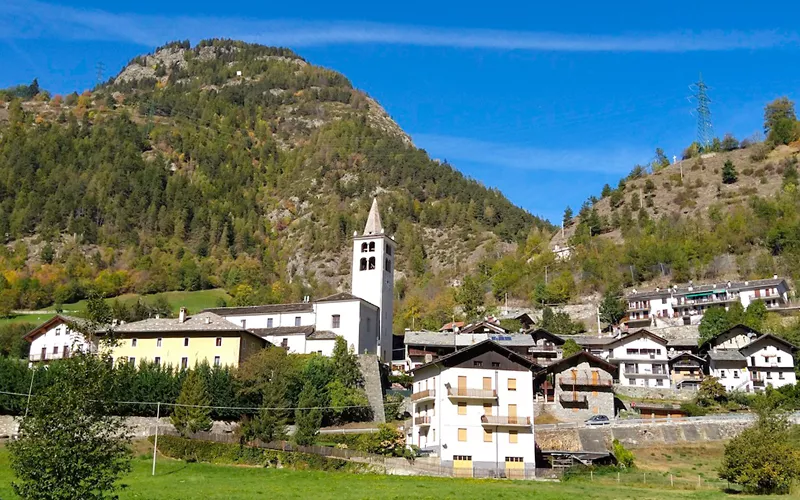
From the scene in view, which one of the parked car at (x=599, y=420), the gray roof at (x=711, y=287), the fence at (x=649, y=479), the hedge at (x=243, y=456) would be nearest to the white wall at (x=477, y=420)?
the fence at (x=649, y=479)

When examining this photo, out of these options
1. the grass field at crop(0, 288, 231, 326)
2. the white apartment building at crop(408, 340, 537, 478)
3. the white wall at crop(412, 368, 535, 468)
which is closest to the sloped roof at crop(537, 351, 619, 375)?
the white apartment building at crop(408, 340, 537, 478)

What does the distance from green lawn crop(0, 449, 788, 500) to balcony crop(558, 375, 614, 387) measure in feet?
82.2

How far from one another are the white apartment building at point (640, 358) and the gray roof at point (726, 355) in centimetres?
468

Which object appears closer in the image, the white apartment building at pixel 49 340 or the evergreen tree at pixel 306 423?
the evergreen tree at pixel 306 423

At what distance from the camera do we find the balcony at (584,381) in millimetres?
66125

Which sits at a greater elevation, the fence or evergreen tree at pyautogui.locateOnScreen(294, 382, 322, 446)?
evergreen tree at pyautogui.locateOnScreen(294, 382, 322, 446)

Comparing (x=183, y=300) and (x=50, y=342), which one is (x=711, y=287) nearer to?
(x=50, y=342)

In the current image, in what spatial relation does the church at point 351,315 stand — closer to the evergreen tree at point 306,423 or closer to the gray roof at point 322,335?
the gray roof at point 322,335

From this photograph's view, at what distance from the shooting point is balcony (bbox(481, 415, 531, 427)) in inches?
1943

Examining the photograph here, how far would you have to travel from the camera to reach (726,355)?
78688mm

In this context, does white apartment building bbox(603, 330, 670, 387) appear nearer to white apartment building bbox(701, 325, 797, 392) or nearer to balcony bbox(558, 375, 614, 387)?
white apartment building bbox(701, 325, 797, 392)

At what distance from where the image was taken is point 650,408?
221ft

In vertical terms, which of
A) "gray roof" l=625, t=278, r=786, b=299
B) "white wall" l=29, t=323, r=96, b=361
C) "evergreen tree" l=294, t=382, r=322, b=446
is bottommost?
"evergreen tree" l=294, t=382, r=322, b=446

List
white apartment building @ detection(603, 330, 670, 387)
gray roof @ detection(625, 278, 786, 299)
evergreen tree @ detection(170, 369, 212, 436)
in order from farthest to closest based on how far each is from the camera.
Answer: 1. gray roof @ detection(625, 278, 786, 299)
2. white apartment building @ detection(603, 330, 670, 387)
3. evergreen tree @ detection(170, 369, 212, 436)
